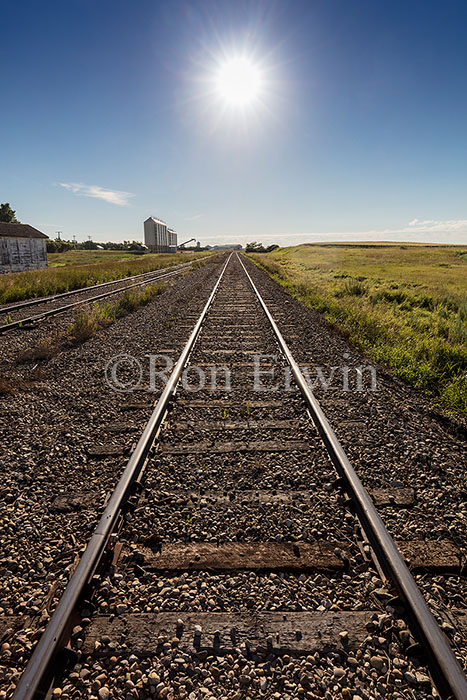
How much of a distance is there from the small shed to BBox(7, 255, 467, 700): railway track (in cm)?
3301

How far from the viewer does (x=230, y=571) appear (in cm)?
234

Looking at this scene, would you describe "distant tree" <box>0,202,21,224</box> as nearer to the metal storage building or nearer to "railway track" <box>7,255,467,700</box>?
the metal storage building

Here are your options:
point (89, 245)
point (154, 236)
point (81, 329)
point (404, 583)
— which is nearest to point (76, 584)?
point (404, 583)

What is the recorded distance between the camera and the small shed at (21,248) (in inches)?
1187

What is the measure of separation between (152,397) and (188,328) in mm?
4262

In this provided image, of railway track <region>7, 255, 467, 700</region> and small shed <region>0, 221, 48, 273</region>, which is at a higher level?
small shed <region>0, 221, 48, 273</region>

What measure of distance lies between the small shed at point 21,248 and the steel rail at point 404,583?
3390 cm

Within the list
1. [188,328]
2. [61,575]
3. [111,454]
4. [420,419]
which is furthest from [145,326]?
[61,575]

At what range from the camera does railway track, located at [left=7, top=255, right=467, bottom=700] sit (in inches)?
68.1

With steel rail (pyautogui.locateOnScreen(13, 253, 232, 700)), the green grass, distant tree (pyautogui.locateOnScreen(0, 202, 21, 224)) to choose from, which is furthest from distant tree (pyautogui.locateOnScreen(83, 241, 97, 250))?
steel rail (pyautogui.locateOnScreen(13, 253, 232, 700))

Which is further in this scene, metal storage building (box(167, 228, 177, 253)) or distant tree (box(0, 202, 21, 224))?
metal storage building (box(167, 228, 177, 253))

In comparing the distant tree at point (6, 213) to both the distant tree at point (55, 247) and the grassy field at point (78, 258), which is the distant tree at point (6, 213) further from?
the grassy field at point (78, 258)

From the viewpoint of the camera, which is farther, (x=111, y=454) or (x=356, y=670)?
→ (x=111, y=454)

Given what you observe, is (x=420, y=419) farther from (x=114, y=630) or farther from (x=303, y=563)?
(x=114, y=630)
